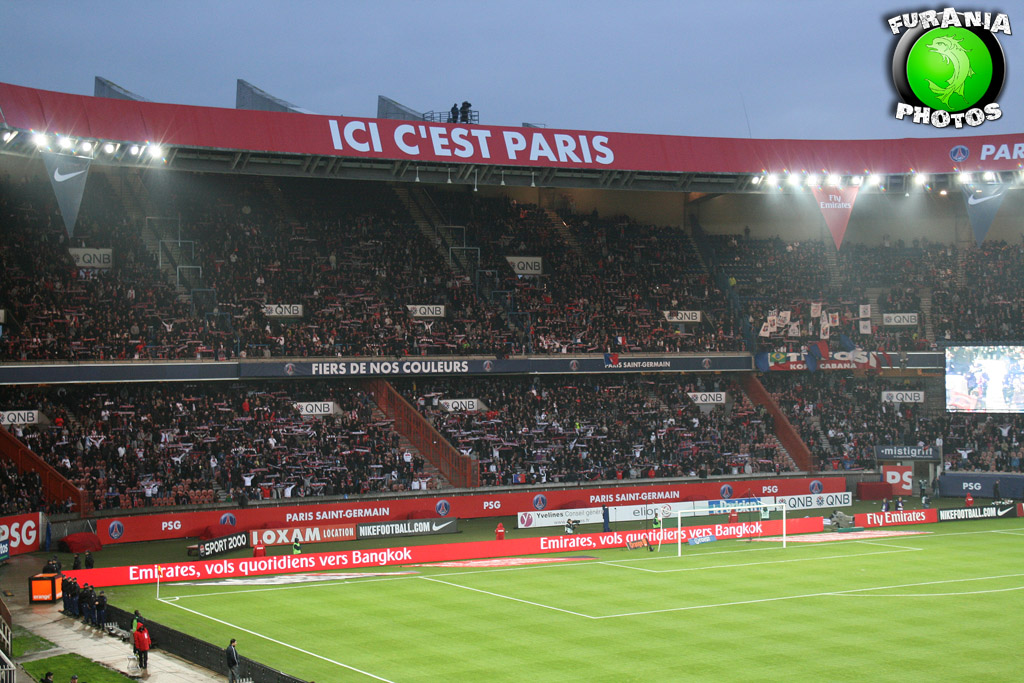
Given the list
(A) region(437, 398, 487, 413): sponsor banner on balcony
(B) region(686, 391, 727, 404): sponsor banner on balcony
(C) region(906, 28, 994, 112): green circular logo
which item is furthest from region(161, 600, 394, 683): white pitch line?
(B) region(686, 391, 727, 404): sponsor banner on balcony

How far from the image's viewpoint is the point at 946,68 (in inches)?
1208

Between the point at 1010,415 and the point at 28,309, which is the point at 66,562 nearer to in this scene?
the point at 28,309

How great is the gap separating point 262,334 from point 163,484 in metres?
8.45

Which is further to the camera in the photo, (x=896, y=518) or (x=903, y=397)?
(x=903, y=397)

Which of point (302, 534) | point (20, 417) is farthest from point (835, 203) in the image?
point (20, 417)

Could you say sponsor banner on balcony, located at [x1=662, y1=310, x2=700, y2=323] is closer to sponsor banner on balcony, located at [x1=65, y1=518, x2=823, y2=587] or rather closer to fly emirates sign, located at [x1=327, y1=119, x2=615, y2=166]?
fly emirates sign, located at [x1=327, y1=119, x2=615, y2=166]

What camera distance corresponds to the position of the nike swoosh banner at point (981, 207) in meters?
54.3

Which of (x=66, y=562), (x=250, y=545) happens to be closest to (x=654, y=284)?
(x=250, y=545)

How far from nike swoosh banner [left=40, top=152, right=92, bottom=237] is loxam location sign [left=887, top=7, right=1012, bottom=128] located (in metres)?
27.5

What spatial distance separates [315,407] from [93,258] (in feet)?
37.5

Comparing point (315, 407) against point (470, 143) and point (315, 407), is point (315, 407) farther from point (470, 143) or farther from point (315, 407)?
point (470, 143)

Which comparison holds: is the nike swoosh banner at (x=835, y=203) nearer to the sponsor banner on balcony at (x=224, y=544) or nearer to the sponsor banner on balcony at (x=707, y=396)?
the sponsor banner on balcony at (x=707, y=396)

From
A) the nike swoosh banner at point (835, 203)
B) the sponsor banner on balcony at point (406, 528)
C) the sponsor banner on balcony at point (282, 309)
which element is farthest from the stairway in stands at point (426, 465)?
the nike swoosh banner at point (835, 203)

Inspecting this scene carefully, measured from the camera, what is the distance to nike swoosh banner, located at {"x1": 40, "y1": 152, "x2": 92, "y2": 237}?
3912 centimetres
